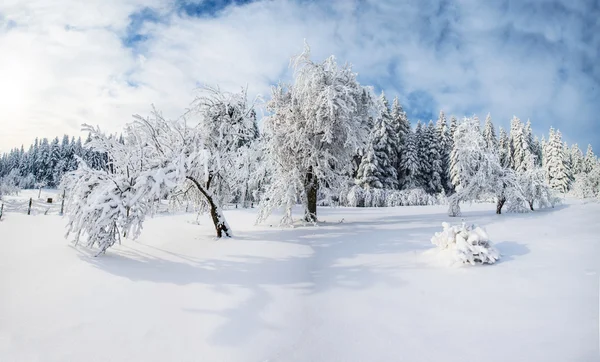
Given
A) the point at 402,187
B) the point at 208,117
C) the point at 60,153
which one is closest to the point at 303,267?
the point at 208,117

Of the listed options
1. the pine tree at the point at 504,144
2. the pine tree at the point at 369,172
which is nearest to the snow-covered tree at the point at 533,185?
the pine tree at the point at 369,172

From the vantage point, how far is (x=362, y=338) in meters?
3.53

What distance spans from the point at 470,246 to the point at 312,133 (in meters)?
8.26

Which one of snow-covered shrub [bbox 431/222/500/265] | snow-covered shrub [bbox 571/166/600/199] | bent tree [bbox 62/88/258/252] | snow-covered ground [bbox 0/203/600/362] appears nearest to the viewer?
snow-covered ground [bbox 0/203/600/362]

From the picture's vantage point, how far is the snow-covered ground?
326 cm

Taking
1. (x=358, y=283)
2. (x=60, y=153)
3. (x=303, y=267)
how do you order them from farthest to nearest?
(x=60, y=153) → (x=303, y=267) → (x=358, y=283)

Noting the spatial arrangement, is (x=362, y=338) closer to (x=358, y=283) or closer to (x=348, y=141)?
(x=358, y=283)

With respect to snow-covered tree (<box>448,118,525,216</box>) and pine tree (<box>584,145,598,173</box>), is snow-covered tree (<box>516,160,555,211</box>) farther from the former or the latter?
pine tree (<box>584,145,598,173</box>)

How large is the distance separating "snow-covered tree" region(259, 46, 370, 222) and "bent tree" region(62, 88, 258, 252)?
7.09 ft

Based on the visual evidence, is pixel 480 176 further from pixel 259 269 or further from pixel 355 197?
pixel 355 197

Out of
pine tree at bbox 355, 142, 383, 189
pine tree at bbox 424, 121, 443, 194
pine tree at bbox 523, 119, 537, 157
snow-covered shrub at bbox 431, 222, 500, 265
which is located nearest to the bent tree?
snow-covered shrub at bbox 431, 222, 500, 265

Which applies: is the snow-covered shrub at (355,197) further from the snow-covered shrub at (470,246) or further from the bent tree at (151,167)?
the snow-covered shrub at (470,246)

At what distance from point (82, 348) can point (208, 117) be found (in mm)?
7985

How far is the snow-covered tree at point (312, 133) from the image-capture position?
12.1m
